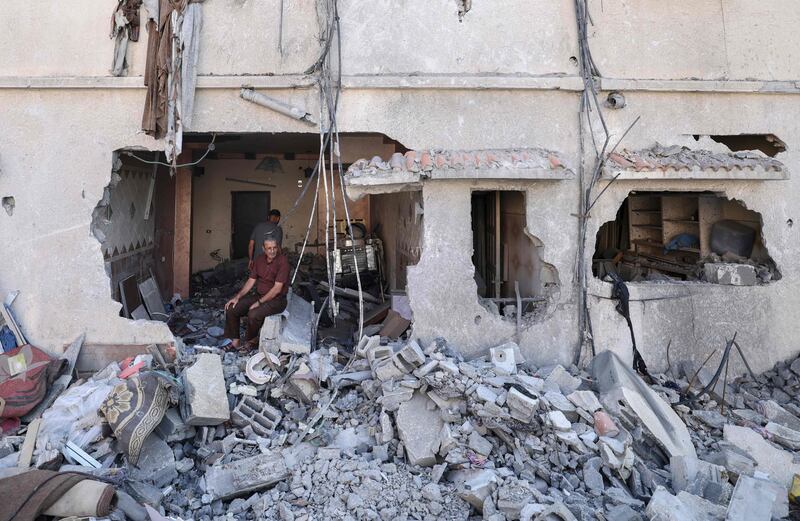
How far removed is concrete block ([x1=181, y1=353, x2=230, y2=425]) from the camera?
5316mm

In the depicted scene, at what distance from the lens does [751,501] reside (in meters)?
4.12

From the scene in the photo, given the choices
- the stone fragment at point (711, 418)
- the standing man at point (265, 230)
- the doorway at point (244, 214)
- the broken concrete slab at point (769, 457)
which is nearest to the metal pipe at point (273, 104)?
the standing man at point (265, 230)

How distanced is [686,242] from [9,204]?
9.33 meters

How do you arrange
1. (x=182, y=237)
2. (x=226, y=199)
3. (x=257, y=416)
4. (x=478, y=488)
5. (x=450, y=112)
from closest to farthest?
(x=478, y=488) < (x=257, y=416) < (x=450, y=112) < (x=182, y=237) < (x=226, y=199)

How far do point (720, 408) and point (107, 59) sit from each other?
836 cm

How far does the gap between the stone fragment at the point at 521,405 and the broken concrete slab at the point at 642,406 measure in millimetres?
991

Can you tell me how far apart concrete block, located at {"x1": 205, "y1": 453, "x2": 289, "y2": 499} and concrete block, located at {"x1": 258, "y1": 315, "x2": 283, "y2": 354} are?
141cm

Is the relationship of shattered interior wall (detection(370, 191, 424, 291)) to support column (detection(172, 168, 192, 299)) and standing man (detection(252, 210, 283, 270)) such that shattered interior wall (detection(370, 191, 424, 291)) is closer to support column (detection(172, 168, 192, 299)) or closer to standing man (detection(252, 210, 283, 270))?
standing man (detection(252, 210, 283, 270))

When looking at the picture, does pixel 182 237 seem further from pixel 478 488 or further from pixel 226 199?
pixel 478 488

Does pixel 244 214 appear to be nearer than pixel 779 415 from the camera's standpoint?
No

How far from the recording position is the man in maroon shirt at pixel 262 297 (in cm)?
697

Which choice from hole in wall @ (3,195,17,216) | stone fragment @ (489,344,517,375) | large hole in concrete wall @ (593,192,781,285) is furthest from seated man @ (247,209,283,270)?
large hole in concrete wall @ (593,192,781,285)

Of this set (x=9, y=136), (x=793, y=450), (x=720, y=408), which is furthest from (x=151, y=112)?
(x=793, y=450)

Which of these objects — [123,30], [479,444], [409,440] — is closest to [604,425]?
[479,444]
